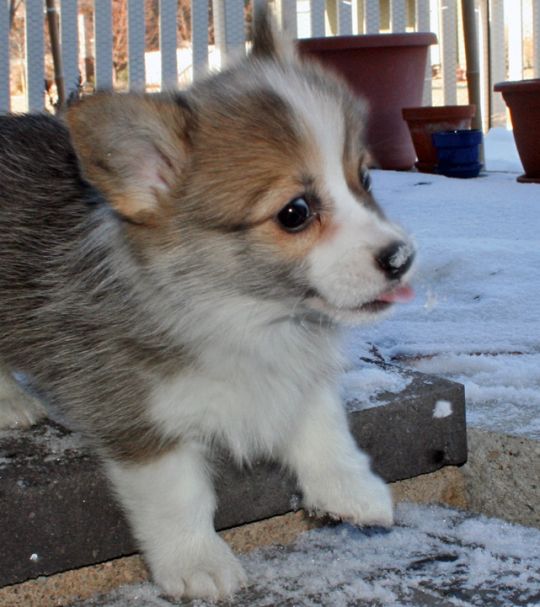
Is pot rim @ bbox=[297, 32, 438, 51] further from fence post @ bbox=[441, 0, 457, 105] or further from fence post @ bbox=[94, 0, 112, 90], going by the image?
fence post @ bbox=[441, 0, 457, 105]

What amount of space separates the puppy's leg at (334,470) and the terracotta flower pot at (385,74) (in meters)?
5.02

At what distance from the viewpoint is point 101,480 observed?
8.05 feet

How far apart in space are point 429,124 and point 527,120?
35.2 inches

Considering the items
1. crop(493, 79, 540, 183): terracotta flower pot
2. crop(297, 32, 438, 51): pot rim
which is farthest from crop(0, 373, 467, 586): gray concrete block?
crop(297, 32, 438, 51): pot rim

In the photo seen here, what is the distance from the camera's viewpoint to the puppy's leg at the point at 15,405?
108 inches

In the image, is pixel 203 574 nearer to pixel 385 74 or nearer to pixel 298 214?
pixel 298 214

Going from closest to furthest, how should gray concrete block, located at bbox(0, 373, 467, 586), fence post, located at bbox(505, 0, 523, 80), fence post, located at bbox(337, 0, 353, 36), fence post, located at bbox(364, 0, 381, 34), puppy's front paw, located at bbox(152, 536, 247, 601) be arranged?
1. puppy's front paw, located at bbox(152, 536, 247, 601)
2. gray concrete block, located at bbox(0, 373, 467, 586)
3. fence post, located at bbox(364, 0, 381, 34)
4. fence post, located at bbox(337, 0, 353, 36)
5. fence post, located at bbox(505, 0, 523, 80)

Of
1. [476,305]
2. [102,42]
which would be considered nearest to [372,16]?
[102,42]

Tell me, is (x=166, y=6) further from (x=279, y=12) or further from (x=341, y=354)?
(x=341, y=354)

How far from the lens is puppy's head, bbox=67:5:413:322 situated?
216cm

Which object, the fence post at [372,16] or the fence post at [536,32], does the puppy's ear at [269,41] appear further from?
the fence post at [536,32]

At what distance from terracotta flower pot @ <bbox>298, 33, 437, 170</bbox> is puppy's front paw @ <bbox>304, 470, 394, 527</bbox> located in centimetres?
513

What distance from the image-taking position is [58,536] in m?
2.42

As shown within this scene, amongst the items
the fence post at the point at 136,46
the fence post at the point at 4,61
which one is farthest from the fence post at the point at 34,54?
the fence post at the point at 136,46
